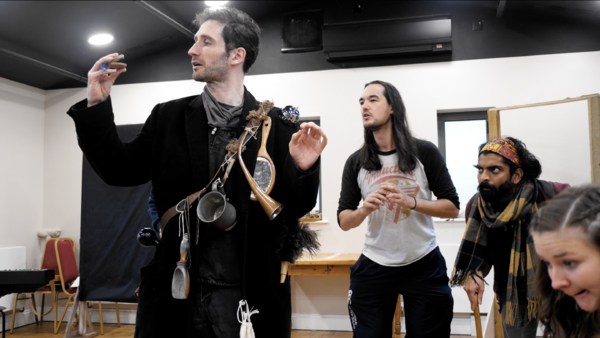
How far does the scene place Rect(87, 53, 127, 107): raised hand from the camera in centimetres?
127

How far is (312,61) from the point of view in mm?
5129

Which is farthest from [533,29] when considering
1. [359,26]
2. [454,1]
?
[359,26]

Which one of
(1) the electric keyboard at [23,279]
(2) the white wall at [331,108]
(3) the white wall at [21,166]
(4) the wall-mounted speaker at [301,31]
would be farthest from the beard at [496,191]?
(3) the white wall at [21,166]

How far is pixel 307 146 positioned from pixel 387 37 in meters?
3.77

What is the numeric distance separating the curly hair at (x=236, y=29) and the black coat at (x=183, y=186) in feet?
0.62

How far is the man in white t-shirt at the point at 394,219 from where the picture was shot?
6.88 ft

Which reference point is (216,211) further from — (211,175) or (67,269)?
(67,269)

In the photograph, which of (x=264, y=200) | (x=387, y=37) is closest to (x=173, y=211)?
(x=264, y=200)

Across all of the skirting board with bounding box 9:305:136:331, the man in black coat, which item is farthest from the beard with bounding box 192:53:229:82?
the skirting board with bounding box 9:305:136:331

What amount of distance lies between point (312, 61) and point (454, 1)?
148 centimetres

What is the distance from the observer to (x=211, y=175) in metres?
1.35

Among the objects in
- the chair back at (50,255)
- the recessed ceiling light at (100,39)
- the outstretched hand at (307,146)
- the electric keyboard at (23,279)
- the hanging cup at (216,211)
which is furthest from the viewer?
the chair back at (50,255)

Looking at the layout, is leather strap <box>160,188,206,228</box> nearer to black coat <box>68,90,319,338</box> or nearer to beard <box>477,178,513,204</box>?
black coat <box>68,90,319,338</box>

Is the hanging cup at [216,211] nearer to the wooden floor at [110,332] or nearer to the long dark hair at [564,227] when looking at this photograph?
the long dark hair at [564,227]
